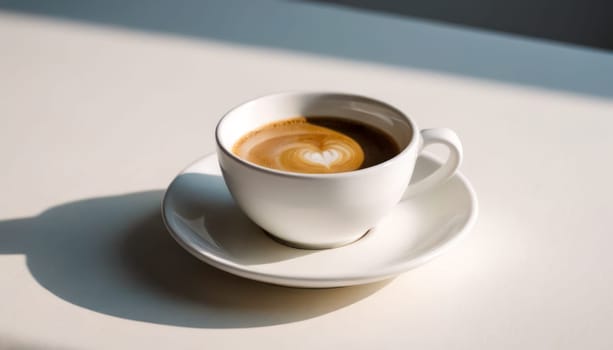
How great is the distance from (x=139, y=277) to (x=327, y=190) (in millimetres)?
182

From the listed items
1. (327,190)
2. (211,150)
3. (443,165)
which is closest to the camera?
(327,190)

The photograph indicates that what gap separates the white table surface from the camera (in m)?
0.68

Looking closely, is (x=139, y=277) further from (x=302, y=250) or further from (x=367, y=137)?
(x=367, y=137)

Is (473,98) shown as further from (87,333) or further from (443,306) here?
(87,333)

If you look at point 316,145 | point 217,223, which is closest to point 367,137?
point 316,145

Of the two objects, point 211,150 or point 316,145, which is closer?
point 316,145

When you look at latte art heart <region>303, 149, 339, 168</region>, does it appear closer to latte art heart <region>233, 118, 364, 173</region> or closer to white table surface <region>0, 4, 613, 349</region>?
latte art heart <region>233, 118, 364, 173</region>

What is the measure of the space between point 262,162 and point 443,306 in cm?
20

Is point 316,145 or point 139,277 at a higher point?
point 316,145

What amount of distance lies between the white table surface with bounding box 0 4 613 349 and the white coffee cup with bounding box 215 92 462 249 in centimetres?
5

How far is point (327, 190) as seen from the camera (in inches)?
27.0

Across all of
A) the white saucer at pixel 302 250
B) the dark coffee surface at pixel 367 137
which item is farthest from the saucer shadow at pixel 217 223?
the dark coffee surface at pixel 367 137

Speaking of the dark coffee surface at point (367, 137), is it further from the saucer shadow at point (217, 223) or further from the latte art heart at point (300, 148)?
the saucer shadow at point (217, 223)

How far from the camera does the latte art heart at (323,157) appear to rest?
0.77 m
